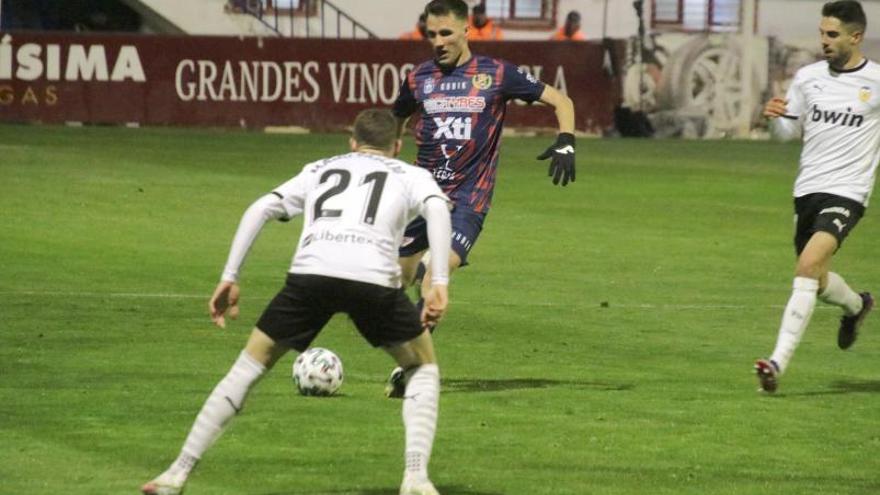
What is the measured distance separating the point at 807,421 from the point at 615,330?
11.9 ft

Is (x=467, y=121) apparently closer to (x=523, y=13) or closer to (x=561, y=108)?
(x=561, y=108)

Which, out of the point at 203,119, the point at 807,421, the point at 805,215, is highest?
the point at 805,215

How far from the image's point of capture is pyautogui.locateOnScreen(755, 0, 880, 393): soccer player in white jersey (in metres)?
11.6

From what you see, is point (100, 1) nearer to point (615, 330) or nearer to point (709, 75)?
point (709, 75)

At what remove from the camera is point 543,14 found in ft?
151

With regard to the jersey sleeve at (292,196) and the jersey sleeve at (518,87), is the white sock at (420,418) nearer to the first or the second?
the jersey sleeve at (292,196)

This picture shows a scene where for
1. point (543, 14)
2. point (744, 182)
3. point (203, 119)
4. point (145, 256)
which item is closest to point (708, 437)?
point (145, 256)

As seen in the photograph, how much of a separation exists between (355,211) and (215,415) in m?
0.99

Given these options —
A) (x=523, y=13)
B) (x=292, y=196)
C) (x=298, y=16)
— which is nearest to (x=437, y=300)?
(x=292, y=196)

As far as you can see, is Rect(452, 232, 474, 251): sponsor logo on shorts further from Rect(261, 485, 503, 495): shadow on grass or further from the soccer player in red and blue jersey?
Rect(261, 485, 503, 495): shadow on grass

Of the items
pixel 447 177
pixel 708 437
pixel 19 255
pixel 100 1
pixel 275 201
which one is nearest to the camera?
pixel 275 201

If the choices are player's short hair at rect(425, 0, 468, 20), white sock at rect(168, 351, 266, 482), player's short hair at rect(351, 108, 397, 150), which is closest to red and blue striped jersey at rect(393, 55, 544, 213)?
player's short hair at rect(425, 0, 468, 20)

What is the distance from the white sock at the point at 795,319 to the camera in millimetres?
11375

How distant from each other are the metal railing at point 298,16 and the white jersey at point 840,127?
97.5ft
